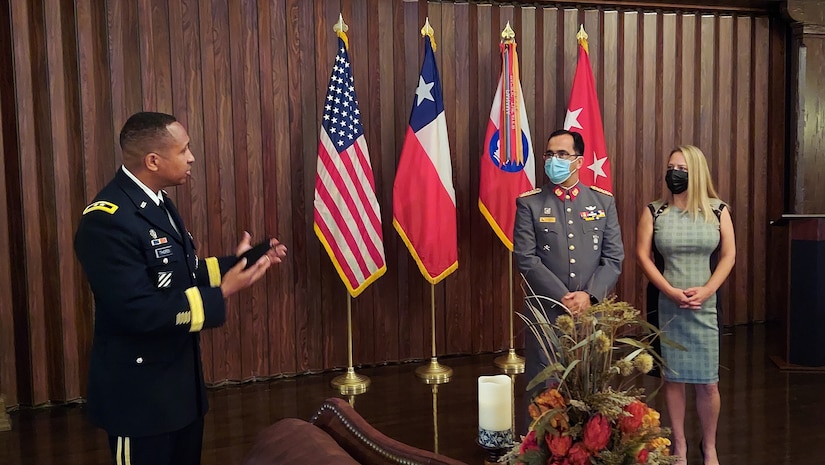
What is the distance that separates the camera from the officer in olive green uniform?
3.29 metres

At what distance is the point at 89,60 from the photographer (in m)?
4.23

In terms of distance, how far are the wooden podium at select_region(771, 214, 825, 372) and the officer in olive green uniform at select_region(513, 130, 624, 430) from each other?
1.90m

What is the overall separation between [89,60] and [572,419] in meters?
3.85

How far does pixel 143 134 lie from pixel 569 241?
6.25ft

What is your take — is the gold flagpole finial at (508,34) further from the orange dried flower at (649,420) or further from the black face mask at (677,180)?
the orange dried flower at (649,420)

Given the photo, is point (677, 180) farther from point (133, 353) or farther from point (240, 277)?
point (133, 353)

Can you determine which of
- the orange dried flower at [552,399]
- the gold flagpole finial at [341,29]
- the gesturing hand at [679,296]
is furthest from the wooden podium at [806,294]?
the orange dried flower at [552,399]

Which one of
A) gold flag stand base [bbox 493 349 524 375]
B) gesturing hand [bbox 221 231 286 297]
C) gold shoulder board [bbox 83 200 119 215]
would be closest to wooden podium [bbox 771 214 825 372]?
gold flag stand base [bbox 493 349 524 375]

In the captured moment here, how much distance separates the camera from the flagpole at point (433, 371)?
4703mm

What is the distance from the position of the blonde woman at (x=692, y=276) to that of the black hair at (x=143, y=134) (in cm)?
202

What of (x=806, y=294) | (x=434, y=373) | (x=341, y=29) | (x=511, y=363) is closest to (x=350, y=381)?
(x=434, y=373)

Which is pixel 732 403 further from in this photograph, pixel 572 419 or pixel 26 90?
pixel 26 90

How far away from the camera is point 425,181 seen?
4.64m

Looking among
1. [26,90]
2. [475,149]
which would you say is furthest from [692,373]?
[26,90]
